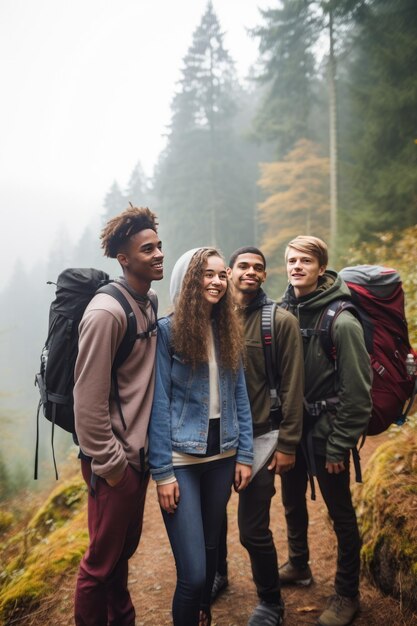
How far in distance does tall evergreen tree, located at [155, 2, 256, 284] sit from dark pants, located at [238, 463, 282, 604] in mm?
21572

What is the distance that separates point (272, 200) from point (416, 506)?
1767cm

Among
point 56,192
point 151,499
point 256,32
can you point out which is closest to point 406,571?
point 151,499

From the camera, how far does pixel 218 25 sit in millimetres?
23562

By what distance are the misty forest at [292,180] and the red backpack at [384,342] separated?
102 centimetres

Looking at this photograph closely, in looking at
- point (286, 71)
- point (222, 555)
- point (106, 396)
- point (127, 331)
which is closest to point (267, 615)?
point (222, 555)

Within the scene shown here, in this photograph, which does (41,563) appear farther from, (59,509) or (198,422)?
(198,422)

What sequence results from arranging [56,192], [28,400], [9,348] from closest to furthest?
[28,400] → [9,348] → [56,192]

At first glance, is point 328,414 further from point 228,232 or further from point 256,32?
point 228,232

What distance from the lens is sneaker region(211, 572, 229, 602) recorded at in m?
3.54

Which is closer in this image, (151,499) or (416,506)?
(416,506)

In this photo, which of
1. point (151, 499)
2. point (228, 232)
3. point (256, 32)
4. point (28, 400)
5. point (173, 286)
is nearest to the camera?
point (173, 286)

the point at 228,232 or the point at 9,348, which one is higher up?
the point at 228,232

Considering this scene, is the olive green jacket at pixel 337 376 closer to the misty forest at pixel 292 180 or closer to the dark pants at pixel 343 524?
the dark pants at pixel 343 524

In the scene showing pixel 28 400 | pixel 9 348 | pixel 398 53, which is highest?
pixel 398 53
